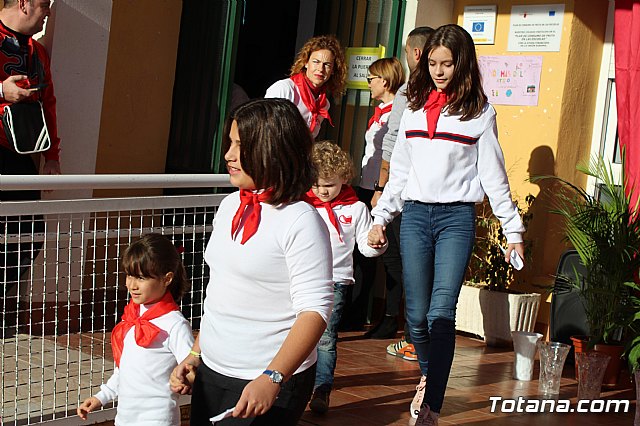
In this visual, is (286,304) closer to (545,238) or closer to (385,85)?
(385,85)

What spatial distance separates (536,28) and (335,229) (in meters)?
3.23

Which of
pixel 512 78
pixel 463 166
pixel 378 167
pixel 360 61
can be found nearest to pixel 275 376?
pixel 463 166

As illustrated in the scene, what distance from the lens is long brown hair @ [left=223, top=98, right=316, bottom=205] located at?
2.81 m

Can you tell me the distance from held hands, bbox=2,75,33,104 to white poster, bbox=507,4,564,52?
12.7ft

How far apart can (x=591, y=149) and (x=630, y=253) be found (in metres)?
1.52

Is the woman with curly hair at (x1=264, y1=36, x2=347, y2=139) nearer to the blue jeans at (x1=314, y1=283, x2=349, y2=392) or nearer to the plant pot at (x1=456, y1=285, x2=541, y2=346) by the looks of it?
the blue jeans at (x1=314, y1=283, x2=349, y2=392)

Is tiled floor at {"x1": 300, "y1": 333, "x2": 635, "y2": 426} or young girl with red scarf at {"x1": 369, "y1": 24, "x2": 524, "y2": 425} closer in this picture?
young girl with red scarf at {"x1": 369, "y1": 24, "x2": 524, "y2": 425}

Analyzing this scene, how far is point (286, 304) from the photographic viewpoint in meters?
2.79

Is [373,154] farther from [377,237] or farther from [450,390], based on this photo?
[377,237]

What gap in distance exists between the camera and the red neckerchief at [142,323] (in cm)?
362

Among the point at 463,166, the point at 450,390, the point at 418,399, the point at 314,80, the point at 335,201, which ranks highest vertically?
the point at 314,80

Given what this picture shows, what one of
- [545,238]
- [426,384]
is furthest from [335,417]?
[545,238]

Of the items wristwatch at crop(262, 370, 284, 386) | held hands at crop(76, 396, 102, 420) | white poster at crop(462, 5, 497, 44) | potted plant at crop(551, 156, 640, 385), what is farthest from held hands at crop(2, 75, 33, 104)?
white poster at crop(462, 5, 497, 44)

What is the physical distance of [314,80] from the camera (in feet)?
19.7
